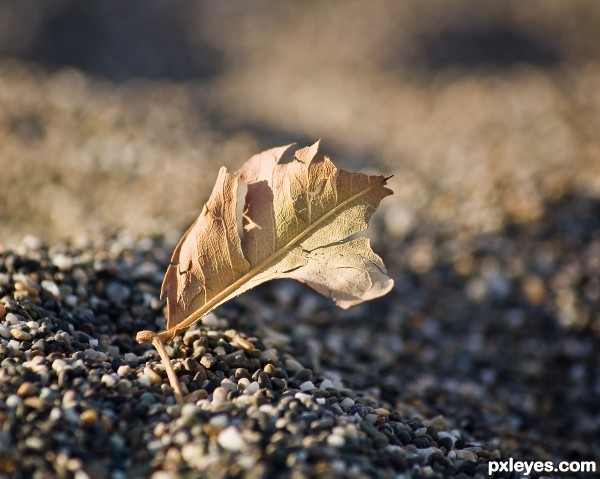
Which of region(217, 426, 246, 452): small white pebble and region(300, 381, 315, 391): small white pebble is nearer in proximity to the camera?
region(217, 426, 246, 452): small white pebble

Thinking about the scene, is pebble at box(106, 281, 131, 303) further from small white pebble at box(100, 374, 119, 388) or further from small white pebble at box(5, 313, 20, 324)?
small white pebble at box(100, 374, 119, 388)

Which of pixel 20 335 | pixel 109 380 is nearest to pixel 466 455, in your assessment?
pixel 109 380

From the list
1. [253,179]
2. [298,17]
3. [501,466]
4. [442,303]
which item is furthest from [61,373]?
[298,17]

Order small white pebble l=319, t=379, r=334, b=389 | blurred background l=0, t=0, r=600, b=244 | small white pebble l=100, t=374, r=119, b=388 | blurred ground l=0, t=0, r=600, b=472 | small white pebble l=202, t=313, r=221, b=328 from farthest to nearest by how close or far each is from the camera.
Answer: blurred background l=0, t=0, r=600, b=244 → blurred ground l=0, t=0, r=600, b=472 → small white pebble l=202, t=313, r=221, b=328 → small white pebble l=319, t=379, r=334, b=389 → small white pebble l=100, t=374, r=119, b=388

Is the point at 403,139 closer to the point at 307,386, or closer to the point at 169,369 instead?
the point at 307,386

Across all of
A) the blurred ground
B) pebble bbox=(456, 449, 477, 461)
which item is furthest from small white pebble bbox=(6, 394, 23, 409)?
the blurred ground

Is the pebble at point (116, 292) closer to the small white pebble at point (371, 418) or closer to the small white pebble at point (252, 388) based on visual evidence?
the small white pebble at point (252, 388)

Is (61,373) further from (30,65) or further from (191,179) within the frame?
(30,65)

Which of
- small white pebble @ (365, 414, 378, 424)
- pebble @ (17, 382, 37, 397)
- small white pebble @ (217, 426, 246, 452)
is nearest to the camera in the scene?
small white pebble @ (217, 426, 246, 452)

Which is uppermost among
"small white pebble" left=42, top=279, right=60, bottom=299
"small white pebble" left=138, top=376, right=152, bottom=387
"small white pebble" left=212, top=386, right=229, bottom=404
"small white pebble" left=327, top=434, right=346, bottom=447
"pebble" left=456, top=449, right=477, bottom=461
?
"small white pebble" left=42, top=279, right=60, bottom=299
